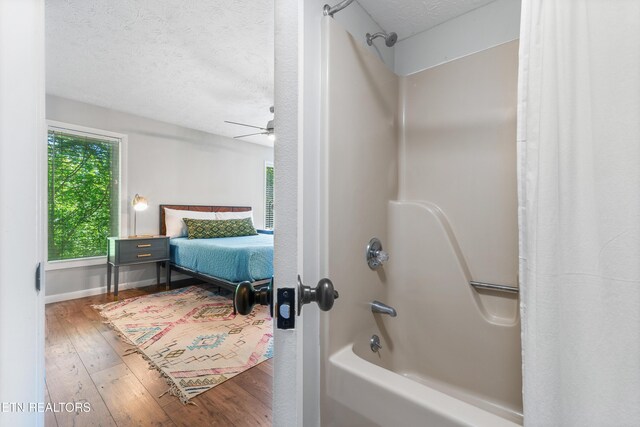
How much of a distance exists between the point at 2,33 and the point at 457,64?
1.85 metres

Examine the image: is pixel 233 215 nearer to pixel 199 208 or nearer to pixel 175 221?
pixel 199 208

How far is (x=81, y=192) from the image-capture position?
Result: 10.8 feet

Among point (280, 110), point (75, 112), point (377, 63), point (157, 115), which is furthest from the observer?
point (157, 115)

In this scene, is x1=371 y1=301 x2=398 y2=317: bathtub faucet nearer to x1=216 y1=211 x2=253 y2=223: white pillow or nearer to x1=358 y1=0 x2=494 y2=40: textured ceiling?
x1=358 y1=0 x2=494 y2=40: textured ceiling

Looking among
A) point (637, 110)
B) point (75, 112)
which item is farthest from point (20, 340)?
point (75, 112)

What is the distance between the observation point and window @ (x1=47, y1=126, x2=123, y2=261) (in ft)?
10.2

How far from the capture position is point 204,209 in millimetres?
4391

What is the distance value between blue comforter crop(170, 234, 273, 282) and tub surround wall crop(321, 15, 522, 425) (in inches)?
67.8

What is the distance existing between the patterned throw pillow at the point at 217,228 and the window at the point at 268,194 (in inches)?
42.7

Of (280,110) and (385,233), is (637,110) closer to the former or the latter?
(280,110)

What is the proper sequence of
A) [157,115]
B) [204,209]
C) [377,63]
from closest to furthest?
[377,63] < [157,115] < [204,209]

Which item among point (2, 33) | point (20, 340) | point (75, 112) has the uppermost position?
point (75, 112)

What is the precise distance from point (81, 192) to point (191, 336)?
2.41m

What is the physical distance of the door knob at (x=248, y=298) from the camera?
60cm
